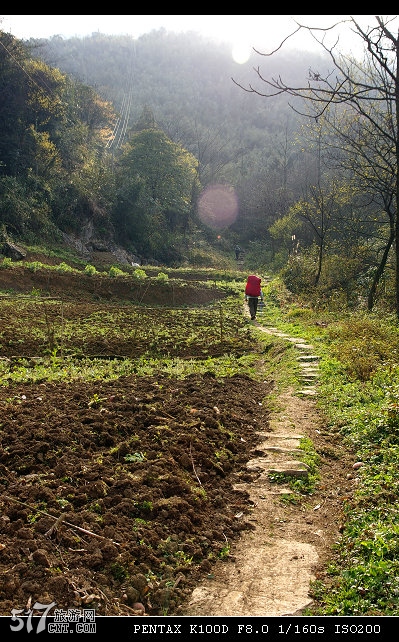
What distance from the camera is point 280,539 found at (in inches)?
161

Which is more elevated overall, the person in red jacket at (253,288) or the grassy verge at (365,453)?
the person in red jacket at (253,288)

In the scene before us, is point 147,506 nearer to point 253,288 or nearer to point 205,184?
point 253,288

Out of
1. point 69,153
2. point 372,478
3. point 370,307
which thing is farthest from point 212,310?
point 69,153

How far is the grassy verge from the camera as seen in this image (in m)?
3.15

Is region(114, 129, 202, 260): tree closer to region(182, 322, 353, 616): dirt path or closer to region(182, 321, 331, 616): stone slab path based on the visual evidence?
region(182, 322, 353, 616): dirt path

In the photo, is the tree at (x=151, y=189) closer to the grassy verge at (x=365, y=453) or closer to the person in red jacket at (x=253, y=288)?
the person in red jacket at (x=253, y=288)

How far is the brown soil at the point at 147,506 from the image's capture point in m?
3.16

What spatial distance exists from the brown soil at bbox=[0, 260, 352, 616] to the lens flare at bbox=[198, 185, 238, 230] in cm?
4852

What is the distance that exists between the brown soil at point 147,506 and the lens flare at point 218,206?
159 feet

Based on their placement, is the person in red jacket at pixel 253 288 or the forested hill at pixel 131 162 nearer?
the person in red jacket at pixel 253 288

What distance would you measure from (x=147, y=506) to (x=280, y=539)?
1.11 metres

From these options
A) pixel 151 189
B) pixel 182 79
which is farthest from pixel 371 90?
pixel 182 79

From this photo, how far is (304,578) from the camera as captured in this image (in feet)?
11.4

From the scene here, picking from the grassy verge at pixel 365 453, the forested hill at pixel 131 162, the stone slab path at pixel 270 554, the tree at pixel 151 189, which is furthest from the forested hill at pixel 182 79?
the stone slab path at pixel 270 554
